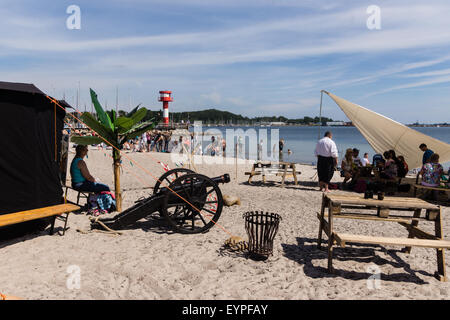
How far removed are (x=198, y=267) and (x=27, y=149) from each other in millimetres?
3337

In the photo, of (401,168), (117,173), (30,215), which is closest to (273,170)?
(401,168)

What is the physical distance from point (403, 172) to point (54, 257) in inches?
391

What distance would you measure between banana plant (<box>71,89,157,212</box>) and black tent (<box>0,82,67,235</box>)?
0.82 meters

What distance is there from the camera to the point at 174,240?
16.1ft

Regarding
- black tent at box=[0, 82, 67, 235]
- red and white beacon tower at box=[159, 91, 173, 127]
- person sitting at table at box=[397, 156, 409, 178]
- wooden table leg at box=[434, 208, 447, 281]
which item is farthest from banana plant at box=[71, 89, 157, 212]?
red and white beacon tower at box=[159, 91, 173, 127]

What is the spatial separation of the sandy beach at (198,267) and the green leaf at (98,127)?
1.77 meters

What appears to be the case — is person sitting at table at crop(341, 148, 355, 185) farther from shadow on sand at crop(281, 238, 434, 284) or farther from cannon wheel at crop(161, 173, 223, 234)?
cannon wheel at crop(161, 173, 223, 234)

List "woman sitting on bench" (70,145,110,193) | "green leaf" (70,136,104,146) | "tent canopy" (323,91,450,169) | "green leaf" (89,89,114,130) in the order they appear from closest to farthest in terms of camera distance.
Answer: "woman sitting on bench" (70,145,110,193)
"green leaf" (70,136,104,146)
"green leaf" (89,89,114,130)
"tent canopy" (323,91,450,169)

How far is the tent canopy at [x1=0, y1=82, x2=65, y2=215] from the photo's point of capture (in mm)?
4553

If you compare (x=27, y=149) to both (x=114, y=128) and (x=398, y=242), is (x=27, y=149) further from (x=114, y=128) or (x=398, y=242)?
(x=398, y=242)

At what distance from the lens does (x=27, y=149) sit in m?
4.80
